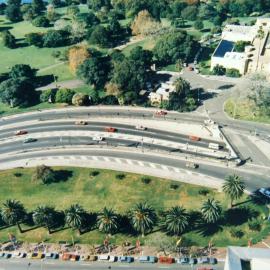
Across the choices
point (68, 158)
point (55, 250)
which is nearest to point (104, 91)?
point (68, 158)

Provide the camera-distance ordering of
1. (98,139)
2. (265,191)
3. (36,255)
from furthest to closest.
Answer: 1. (98,139)
2. (265,191)
3. (36,255)

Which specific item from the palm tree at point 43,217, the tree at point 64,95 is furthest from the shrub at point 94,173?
the tree at point 64,95

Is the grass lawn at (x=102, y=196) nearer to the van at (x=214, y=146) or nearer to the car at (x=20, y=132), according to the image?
the van at (x=214, y=146)

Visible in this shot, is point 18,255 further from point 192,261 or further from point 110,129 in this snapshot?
point 110,129

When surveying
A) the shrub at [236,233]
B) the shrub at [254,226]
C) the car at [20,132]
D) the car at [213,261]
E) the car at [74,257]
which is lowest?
the car at [74,257]

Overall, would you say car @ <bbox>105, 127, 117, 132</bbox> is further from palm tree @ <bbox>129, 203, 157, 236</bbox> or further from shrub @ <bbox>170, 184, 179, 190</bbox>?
palm tree @ <bbox>129, 203, 157, 236</bbox>

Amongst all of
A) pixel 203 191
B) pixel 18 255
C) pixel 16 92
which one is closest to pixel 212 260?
pixel 203 191
